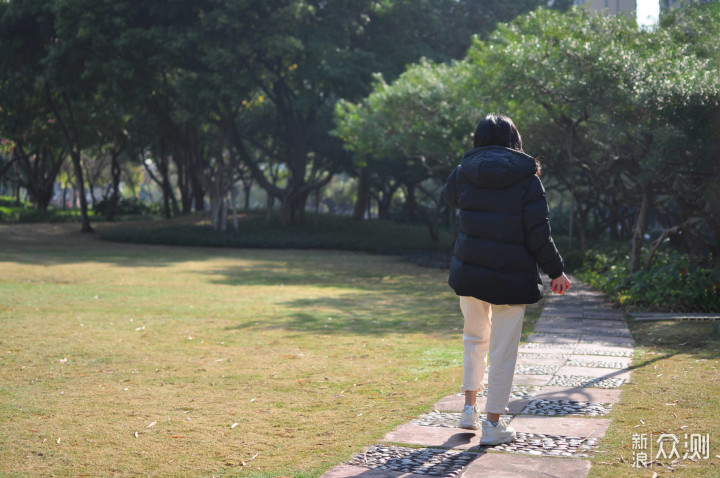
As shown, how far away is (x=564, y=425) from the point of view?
4.55m

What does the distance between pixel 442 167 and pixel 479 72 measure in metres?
7.73

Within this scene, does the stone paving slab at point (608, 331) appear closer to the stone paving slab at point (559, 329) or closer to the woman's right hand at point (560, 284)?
the stone paving slab at point (559, 329)

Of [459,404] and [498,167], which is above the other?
[498,167]

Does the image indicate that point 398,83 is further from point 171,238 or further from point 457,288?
point 457,288

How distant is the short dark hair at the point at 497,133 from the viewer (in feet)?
14.5

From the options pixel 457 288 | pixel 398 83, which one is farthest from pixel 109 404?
pixel 398 83

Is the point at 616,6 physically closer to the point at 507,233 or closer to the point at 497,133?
the point at 497,133

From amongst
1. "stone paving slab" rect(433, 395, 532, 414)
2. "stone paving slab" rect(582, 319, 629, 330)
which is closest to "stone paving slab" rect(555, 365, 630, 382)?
"stone paving slab" rect(433, 395, 532, 414)

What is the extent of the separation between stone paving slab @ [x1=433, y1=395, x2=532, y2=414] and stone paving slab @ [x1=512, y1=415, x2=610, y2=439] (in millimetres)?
240

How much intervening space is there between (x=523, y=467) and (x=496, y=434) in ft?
1.37

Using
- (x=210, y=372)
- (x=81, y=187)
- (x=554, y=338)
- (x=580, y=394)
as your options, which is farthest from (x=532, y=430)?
(x=81, y=187)

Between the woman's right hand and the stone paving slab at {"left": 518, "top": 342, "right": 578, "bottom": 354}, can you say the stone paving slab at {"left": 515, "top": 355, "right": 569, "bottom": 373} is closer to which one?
the stone paving slab at {"left": 518, "top": 342, "right": 578, "bottom": 354}

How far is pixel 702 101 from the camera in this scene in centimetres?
998

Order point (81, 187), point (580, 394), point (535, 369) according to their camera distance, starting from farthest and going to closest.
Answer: point (81, 187)
point (535, 369)
point (580, 394)
